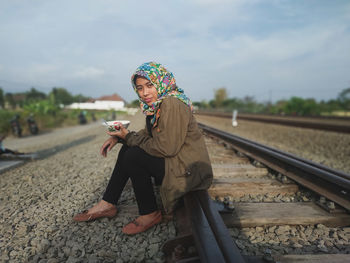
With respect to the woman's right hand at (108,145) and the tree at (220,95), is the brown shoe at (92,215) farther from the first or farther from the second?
the tree at (220,95)

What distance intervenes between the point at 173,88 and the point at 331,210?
1692 mm

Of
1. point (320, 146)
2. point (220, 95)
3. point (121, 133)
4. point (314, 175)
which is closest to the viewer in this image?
point (121, 133)

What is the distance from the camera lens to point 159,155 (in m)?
1.74

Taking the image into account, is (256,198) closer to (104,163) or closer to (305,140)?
(104,163)

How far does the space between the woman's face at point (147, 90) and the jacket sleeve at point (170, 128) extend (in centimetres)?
30

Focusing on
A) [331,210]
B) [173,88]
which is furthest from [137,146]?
[331,210]

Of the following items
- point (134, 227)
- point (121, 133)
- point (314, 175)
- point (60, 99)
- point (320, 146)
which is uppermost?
point (60, 99)

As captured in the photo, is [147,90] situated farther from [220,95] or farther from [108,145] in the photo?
[220,95]

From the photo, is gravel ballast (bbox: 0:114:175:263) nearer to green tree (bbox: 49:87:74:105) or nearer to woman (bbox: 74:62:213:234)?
woman (bbox: 74:62:213:234)

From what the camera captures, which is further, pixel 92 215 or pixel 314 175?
pixel 314 175

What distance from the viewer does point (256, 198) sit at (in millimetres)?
2256

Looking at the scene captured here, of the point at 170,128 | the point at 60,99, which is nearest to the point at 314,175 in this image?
the point at 170,128

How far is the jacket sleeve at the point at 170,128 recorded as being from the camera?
1.63 metres

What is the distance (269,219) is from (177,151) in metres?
0.91
